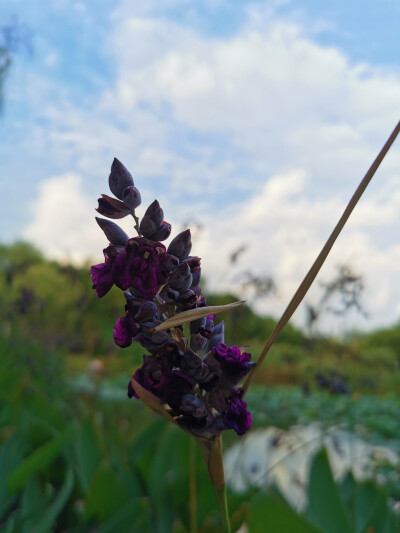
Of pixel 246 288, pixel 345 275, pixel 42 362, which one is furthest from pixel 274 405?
pixel 345 275

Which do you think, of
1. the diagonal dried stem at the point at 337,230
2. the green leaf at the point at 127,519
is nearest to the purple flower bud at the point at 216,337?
the diagonal dried stem at the point at 337,230

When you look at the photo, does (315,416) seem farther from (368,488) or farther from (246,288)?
(368,488)

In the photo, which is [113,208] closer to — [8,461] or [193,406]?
[193,406]

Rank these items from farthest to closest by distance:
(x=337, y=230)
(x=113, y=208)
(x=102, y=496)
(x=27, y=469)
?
(x=27, y=469) → (x=102, y=496) → (x=113, y=208) → (x=337, y=230)

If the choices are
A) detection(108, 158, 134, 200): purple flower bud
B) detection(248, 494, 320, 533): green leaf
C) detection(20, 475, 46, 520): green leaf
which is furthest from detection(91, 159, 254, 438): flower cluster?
detection(20, 475, 46, 520): green leaf

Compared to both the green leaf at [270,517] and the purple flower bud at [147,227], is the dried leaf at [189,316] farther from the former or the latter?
the green leaf at [270,517]

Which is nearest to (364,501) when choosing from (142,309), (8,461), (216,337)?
(8,461)

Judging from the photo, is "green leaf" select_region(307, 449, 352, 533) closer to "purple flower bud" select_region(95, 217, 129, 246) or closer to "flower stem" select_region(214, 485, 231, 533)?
"flower stem" select_region(214, 485, 231, 533)
